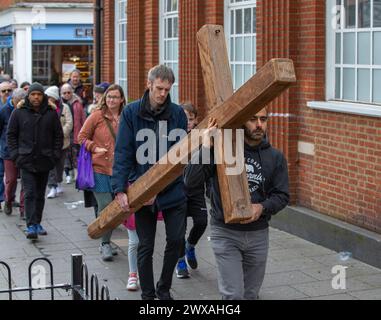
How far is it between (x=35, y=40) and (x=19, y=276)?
26002mm

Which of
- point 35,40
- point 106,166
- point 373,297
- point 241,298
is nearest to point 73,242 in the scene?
Answer: point 106,166

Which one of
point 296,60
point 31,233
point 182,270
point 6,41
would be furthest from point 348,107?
point 6,41

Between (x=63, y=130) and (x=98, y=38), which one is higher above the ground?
(x=98, y=38)

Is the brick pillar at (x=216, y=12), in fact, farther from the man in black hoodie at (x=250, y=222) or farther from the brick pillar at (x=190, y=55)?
the man in black hoodie at (x=250, y=222)

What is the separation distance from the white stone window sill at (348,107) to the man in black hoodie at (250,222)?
303cm

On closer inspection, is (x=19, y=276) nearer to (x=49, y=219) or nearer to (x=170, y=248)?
(x=170, y=248)

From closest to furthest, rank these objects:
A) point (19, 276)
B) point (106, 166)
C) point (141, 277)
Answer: point (141, 277) < point (19, 276) < point (106, 166)

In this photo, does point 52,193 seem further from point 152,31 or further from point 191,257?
point 191,257

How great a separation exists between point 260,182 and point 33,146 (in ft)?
16.2

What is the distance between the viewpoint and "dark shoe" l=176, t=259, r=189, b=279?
7.88 metres

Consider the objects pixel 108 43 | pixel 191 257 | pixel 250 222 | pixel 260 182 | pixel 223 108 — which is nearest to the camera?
pixel 223 108

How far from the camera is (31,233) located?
9.70 metres

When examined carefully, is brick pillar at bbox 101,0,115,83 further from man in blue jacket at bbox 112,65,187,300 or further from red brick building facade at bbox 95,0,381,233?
man in blue jacket at bbox 112,65,187,300

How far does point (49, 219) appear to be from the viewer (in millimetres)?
11273
